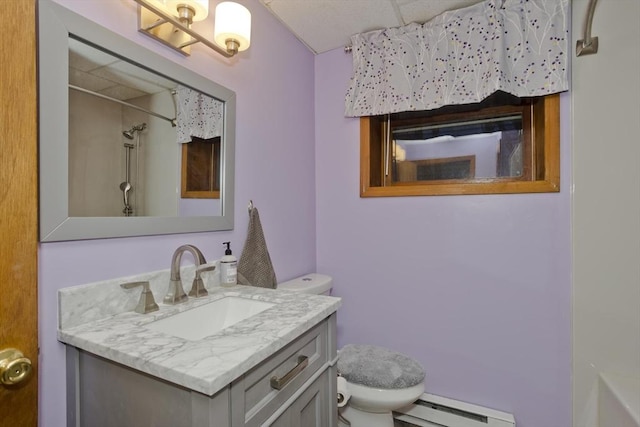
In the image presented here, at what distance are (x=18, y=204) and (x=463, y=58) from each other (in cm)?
181

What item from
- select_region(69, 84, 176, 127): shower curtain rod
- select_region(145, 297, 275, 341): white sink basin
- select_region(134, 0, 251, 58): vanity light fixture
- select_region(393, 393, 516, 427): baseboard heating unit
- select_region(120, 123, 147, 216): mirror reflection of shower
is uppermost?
select_region(134, 0, 251, 58): vanity light fixture

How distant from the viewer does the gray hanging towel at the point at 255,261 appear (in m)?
1.31

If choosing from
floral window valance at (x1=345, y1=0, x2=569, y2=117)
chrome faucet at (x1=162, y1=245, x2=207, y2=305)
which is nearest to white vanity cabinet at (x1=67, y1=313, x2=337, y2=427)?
chrome faucet at (x1=162, y1=245, x2=207, y2=305)

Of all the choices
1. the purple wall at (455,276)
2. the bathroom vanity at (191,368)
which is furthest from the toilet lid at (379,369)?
the bathroom vanity at (191,368)

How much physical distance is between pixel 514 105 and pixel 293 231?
4.54ft

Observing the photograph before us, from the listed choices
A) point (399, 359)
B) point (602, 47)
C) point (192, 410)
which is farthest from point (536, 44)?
point (192, 410)

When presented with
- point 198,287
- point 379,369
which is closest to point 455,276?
point 379,369

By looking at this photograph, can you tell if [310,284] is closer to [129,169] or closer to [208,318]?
[208,318]

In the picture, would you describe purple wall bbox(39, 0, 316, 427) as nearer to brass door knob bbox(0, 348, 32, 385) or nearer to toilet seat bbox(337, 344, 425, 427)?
brass door knob bbox(0, 348, 32, 385)

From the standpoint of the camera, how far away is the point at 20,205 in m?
0.67

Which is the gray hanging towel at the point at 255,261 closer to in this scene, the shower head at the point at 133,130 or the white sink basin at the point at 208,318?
the white sink basin at the point at 208,318

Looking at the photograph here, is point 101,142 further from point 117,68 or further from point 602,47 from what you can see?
point 602,47

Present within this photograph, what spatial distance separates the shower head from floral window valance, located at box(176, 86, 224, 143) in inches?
5.2

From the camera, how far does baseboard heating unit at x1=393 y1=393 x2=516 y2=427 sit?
1.45 m
